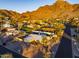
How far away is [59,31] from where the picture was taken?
201 centimetres

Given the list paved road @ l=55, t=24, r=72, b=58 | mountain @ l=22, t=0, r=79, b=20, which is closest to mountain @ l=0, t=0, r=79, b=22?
mountain @ l=22, t=0, r=79, b=20

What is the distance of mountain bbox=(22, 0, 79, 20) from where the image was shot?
2.04 meters

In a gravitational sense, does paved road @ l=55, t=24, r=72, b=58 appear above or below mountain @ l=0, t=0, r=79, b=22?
below

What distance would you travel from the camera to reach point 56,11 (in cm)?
209

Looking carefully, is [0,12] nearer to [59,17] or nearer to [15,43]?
[15,43]

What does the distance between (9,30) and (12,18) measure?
142 millimetres

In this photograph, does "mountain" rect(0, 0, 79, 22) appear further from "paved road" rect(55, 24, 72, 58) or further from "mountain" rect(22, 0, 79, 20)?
"paved road" rect(55, 24, 72, 58)

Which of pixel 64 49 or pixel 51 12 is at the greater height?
pixel 51 12

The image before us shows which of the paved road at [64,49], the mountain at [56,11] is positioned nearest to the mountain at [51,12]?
the mountain at [56,11]

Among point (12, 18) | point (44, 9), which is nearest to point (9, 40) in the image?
point (12, 18)

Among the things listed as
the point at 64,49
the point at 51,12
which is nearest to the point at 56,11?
the point at 51,12

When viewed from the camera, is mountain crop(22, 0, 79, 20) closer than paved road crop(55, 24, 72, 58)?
No

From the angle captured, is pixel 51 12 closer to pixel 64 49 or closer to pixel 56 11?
pixel 56 11

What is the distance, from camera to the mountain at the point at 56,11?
2041 millimetres
